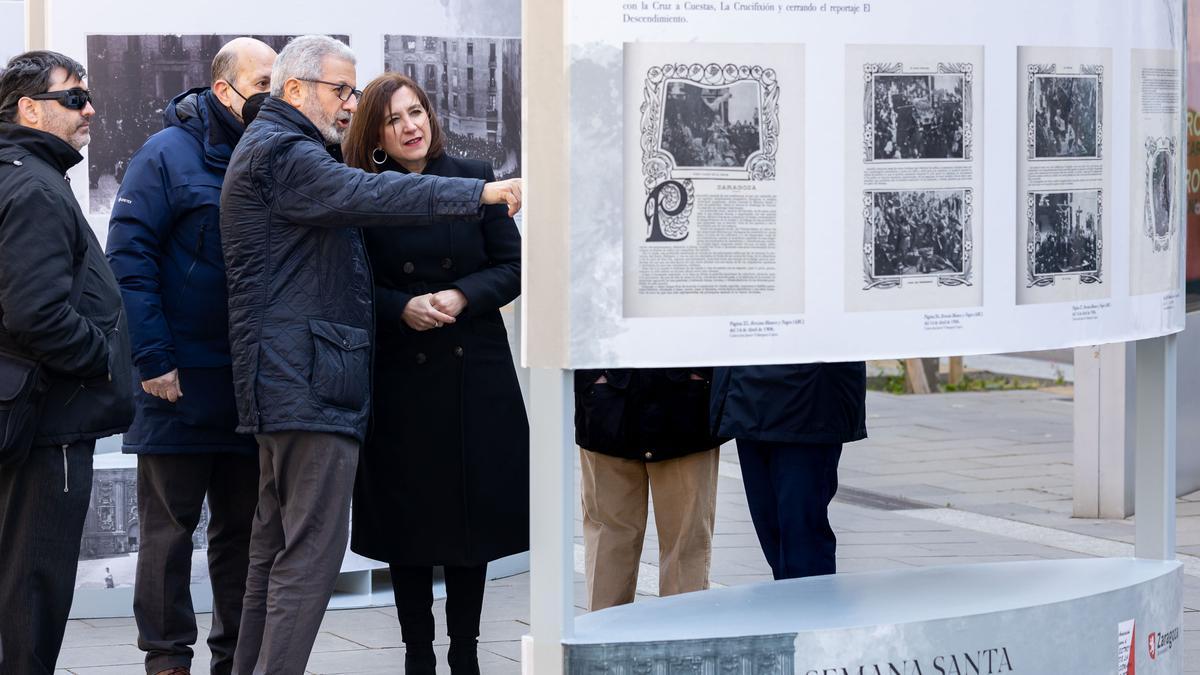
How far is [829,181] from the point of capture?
3.90 metres

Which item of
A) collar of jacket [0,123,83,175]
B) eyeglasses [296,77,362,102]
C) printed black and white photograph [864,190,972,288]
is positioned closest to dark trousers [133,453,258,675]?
collar of jacket [0,123,83,175]

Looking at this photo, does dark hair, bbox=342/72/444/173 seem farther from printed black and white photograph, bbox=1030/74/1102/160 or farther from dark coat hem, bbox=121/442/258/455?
printed black and white photograph, bbox=1030/74/1102/160

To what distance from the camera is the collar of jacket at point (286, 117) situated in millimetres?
4805

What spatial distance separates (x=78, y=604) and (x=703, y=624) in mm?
3549

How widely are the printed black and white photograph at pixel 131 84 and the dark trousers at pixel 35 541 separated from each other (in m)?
1.97

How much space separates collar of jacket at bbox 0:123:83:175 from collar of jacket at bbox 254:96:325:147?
1.89 ft

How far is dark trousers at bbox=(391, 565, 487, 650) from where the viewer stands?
529 cm

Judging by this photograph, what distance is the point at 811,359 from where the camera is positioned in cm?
389

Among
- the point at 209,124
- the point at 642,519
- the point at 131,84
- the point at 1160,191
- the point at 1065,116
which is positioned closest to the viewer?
the point at 1065,116

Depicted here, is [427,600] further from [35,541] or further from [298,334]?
[35,541]

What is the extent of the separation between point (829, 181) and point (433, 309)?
1539mm

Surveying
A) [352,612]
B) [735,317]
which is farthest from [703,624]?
[352,612]

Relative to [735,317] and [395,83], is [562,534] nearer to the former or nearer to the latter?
[735,317]

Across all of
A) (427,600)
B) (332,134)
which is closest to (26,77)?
(332,134)
